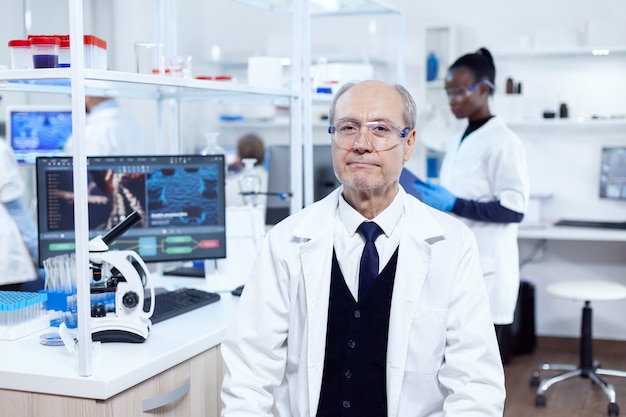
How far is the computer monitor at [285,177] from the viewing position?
3.42 m

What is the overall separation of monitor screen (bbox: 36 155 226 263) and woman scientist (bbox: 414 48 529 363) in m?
0.92

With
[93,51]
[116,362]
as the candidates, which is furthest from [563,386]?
[93,51]

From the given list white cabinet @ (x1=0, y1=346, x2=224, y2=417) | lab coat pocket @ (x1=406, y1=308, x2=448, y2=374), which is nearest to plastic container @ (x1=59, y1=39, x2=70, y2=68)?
white cabinet @ (x1=0, y1=346, x2=224, y2=417)

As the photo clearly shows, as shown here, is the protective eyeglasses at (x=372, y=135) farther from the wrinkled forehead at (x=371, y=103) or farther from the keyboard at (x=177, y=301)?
the keyboard at (x=177, y=301)

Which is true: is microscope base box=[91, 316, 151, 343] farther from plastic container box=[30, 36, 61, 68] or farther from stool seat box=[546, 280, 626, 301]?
stool seat box=[546, 280, 626, 301]

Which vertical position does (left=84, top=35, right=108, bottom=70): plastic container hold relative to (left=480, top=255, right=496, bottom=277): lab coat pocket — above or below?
above

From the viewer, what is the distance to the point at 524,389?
420cm

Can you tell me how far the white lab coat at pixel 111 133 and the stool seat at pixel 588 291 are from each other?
7.78 ft

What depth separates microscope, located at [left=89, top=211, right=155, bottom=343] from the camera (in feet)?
6.45

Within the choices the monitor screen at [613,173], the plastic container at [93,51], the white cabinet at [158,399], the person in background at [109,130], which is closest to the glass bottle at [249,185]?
the white cabinet at [158,399]

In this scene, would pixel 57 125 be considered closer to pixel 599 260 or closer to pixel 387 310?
pixel 387 310

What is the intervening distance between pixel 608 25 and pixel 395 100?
144 inches

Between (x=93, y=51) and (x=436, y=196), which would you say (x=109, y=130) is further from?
(x=93, y=51)

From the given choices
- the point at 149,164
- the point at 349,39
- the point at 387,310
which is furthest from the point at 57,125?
the point at 349,39
